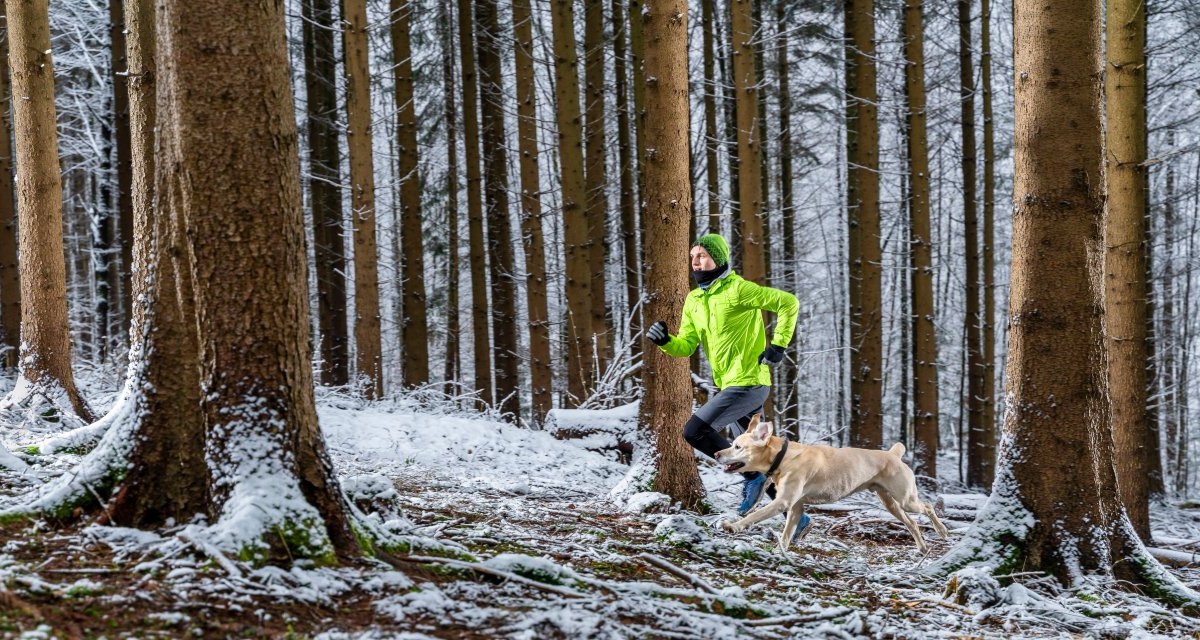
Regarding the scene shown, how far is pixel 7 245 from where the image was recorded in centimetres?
1343

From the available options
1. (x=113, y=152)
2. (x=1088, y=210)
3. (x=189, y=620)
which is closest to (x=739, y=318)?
(x=1088, y=210)

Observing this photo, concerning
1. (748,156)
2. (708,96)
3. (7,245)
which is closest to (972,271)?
(748,156)

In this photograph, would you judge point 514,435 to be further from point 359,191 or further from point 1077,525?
point 1077,525

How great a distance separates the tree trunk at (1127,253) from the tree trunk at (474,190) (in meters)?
10.1

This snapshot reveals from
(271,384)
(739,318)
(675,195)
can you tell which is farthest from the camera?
(675,195)

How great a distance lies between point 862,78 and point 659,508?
31.4ft

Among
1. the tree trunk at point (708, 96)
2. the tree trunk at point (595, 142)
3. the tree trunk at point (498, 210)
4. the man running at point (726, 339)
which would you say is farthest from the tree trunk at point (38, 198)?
the tree trunk at point (708, 96)

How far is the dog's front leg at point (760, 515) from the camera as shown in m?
6.23

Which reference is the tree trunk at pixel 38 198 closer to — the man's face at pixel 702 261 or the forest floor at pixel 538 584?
the forest floor at pixel 538 584

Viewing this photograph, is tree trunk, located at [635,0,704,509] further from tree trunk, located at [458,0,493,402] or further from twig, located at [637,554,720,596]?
tree trunk, located at [458,0,493,402]

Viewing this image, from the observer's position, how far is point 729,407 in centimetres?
686

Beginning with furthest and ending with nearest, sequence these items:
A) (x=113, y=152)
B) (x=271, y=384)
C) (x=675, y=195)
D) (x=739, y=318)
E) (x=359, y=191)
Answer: (x=113, y=152) → (x=359, y=191) → (x=675, y=195) → (x=739, y=318) → (x=271, y=384)

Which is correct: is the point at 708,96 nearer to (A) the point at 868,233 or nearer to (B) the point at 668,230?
(A) the point at 868,233

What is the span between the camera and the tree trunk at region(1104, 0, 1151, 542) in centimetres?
882
